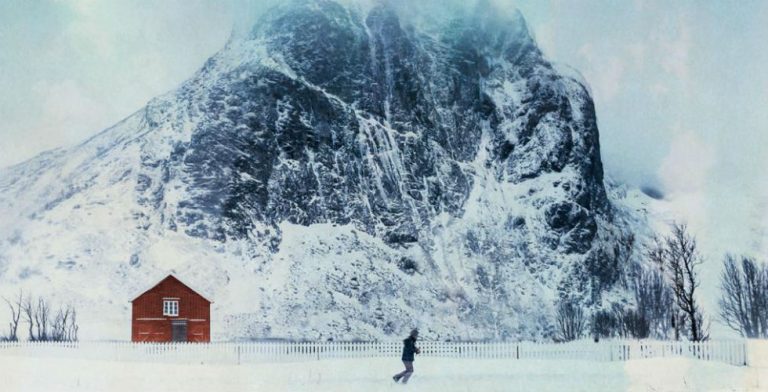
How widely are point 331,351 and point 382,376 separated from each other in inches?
265

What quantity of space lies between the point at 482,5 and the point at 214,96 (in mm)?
19684

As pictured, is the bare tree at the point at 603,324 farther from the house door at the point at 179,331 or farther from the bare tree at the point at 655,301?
the house door at the point at 179,331

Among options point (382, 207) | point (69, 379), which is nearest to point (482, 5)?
point (382, 207)

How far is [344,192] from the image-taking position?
5522 cm

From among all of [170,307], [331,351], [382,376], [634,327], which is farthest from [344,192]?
[382,376]

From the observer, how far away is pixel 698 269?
49469 mm

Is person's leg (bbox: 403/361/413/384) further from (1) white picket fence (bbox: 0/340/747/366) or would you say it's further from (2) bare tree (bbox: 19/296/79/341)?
(2) bare tree (bbox: 19/296/79/341)

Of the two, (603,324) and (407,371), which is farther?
(603,324)

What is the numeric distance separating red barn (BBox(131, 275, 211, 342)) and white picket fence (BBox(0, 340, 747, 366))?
5.88 meters

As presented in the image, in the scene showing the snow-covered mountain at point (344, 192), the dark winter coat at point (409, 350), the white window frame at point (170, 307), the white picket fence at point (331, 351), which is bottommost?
the white picket fence at point (331, 351)

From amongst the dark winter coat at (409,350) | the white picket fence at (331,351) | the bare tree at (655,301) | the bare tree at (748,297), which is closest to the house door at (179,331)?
the white picket fence at (331,351)

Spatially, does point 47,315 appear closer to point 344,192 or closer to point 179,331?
point 179,331

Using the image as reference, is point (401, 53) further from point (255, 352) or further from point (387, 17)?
point (255, 352)

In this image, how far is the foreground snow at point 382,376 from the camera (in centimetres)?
1650
